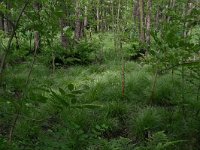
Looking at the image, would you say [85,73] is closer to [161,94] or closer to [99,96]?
[99,96]

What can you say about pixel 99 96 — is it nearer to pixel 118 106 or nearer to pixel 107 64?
pixel 118 106

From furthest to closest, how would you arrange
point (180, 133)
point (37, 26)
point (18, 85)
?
point (18, 85) < point (180, 133) < point (37, 26)

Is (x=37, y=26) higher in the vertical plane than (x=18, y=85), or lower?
higher

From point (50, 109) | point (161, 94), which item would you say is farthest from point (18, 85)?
point (161, 94)

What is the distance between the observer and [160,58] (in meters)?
5.08

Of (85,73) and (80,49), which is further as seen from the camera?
(80,49)

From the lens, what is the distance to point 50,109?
19.5 ft

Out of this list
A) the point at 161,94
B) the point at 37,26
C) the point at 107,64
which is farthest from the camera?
the point at 107,64

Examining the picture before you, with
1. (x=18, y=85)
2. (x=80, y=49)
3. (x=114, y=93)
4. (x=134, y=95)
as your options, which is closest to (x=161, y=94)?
(x=134, y=95)

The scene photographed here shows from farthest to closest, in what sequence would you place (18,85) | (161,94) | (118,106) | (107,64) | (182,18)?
(107,64) → (18,85) → (161,94) → (118,106) → (182,18)

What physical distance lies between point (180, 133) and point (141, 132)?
0.69m

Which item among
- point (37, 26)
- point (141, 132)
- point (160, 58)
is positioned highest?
point (37, 26)

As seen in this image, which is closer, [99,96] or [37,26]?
[37,26]

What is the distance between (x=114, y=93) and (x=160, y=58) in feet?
6.05
